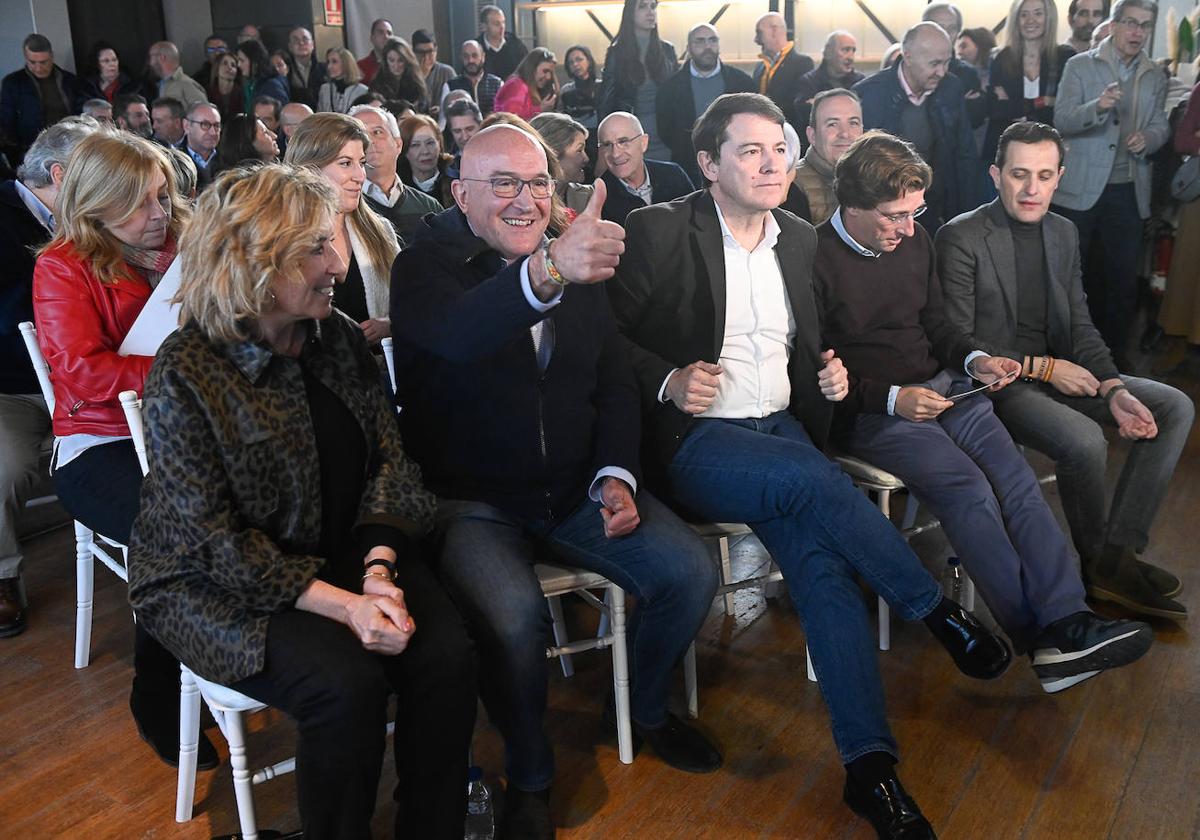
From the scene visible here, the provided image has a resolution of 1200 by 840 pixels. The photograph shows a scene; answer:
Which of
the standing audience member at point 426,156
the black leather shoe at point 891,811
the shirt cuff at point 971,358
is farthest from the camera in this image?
the standing audience member at point 426,156

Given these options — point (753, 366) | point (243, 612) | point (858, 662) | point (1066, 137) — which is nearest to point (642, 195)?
point (753, 366)

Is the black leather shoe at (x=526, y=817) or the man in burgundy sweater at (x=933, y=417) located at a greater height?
the man in burgundy sweater at (x=933, y=417)

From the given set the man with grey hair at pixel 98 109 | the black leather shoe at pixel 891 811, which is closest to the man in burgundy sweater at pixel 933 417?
the black leather shoe at pixel 891 811

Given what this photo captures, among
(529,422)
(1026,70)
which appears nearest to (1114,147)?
(1026,70)

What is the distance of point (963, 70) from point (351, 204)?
341 cm

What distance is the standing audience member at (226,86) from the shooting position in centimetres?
700

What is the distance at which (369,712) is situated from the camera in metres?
1.66

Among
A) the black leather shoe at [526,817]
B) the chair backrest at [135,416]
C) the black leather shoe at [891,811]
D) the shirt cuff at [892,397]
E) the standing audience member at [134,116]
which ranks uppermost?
the standing audience member at [134,116]

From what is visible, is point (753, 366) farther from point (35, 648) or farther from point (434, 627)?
point (35, 648)

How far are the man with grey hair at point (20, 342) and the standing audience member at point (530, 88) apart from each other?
9.79 ft

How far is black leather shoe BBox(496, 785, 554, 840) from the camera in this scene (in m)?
1.97

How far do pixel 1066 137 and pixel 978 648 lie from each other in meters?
3.23

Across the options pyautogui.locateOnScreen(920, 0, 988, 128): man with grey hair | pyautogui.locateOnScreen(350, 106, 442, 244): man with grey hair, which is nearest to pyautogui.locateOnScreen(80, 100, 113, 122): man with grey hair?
pyautogui.locateOnScreen(350, 106, 442, 244): man with grey hair

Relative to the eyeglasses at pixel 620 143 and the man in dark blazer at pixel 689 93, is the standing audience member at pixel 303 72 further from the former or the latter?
the eyeglasses at pixel 620 143
